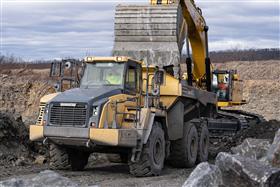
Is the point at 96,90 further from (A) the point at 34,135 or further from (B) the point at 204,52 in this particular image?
(B) the point at 204,52

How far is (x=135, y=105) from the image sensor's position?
40.2ft

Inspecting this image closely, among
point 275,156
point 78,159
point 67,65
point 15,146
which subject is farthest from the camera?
point 15,146

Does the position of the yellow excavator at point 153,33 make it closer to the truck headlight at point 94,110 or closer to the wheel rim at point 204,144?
the wheel rim at point 204,144

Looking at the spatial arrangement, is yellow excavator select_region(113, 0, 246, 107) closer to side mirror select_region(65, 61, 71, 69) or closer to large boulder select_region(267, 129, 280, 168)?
side mirror select_region(65, 61, 71, 69)

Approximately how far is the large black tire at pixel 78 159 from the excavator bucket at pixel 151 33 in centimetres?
244

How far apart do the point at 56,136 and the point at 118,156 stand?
10.7ft

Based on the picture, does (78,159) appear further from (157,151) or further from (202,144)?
(202,144)

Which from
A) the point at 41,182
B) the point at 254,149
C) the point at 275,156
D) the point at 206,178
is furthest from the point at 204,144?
the point at 41,182

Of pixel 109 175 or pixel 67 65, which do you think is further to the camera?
pixel 67 65

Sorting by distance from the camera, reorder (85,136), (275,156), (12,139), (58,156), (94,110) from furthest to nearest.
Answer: (12,139) < (58,156) < (94,110) < (85,136) < (275,156)

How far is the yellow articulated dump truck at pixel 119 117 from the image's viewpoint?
11469 mm

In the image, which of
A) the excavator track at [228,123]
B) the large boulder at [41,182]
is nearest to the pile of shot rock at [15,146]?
the excavator track at [228,123]

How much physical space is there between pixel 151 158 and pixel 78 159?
6.27 feet

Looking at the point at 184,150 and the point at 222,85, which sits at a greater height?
the point at 222,85
